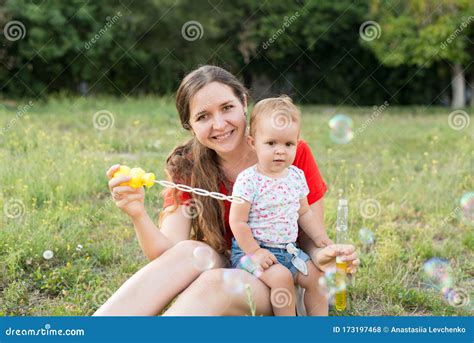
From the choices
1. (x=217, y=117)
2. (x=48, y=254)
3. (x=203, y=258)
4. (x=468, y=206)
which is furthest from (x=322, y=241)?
(x=468, y=206)

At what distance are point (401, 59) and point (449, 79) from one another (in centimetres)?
203

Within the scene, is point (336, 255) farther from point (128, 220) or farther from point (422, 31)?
point (422, 31)

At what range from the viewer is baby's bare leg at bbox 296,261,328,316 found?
2527mm

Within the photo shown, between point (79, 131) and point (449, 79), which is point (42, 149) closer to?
point (79, 131)

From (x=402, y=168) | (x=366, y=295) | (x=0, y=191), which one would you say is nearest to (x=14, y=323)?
(x=366, y=295)

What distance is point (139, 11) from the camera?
1253 cm

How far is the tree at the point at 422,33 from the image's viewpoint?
44.6 ft

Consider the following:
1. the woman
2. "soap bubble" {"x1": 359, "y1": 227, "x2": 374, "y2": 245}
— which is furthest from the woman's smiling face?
"soap bubble" {"x1": 359, "y1": 227, "x2": 374, "y2": 245}

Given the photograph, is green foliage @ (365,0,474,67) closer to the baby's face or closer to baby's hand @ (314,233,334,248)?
baby's hand @ (314,233,334,248)

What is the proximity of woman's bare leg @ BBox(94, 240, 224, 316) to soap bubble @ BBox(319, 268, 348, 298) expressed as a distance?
378 mm

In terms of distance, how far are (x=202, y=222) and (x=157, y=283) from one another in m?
0.37

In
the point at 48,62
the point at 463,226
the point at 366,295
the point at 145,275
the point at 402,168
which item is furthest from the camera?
the point at 48,62

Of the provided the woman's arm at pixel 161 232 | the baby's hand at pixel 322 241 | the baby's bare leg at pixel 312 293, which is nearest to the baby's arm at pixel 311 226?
the baby's hand at pixel 322 241

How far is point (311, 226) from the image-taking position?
8.68ft
